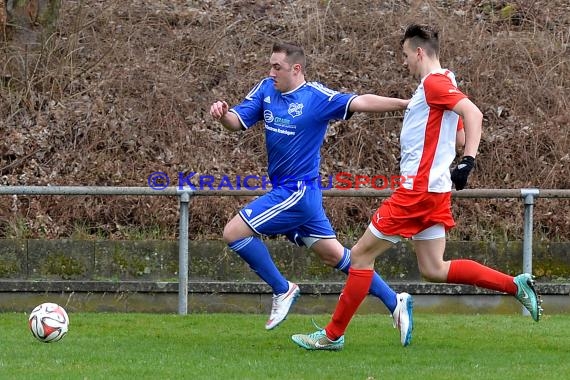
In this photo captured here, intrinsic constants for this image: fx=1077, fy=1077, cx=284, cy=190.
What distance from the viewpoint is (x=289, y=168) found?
7863mm

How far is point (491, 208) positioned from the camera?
11297 millimetres

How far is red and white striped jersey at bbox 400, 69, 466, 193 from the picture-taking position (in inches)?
269

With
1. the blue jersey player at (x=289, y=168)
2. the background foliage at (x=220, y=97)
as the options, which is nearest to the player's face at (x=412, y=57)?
the blue jersey player at (x=289, y=168)

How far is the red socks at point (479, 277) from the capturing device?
7.15m

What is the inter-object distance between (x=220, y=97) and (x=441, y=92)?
6075 mm

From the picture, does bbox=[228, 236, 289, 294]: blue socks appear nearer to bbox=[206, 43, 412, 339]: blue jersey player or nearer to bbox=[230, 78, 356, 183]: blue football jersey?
bbox=[206, 43, 412, 339]: blue jersey player

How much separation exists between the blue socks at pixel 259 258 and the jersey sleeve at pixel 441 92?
1820mm

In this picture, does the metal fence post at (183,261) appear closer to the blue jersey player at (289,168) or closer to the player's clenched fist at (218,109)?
the blue jersey player at (289,168)

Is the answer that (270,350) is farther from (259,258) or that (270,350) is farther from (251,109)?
(251,109)

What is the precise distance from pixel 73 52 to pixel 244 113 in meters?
5.24

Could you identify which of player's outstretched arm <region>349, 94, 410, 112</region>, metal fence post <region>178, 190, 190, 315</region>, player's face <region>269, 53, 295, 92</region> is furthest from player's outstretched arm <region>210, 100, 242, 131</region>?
metal fence post <region>178, 190, 190, 315</region>

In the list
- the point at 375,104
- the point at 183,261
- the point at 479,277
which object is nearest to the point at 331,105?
the point at 375,104

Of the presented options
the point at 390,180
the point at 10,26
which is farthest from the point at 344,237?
the point at 10,26

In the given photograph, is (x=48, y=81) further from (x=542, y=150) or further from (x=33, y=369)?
(x=33, y=369)
